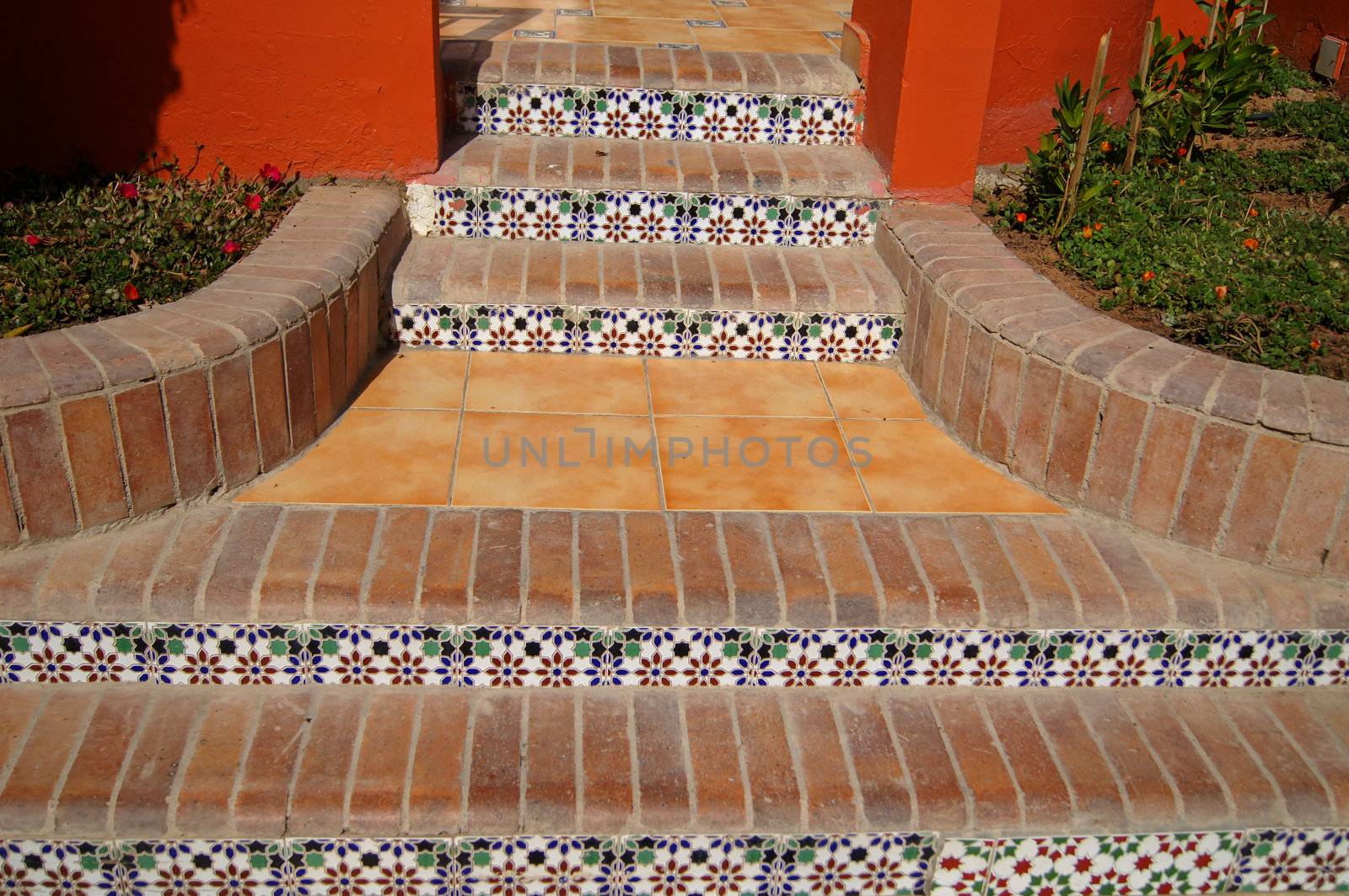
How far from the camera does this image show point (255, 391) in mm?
3428

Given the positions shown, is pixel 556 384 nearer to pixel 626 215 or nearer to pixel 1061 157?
pixel 626 215

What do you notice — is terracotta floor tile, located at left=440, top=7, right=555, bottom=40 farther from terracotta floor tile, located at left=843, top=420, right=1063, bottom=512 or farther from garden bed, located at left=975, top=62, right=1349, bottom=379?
terracotta floor tile, located at left=843, top=420, right=1063, bottom=512

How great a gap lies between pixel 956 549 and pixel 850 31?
292 centimetres

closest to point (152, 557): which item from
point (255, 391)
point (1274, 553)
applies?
point (255, 391)

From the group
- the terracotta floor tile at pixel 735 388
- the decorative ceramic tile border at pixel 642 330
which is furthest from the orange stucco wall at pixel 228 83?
the terracotta floor tile at pixel 735 388

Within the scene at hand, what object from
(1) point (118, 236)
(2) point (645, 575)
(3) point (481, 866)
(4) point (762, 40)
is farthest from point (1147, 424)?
(1) point (118, 236)

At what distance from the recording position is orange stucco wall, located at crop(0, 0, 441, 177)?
439cm

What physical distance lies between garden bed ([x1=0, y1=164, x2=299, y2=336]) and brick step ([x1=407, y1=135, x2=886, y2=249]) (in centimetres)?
66

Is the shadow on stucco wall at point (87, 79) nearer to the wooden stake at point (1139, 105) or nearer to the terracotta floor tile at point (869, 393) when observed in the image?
the terracotta floor tile at point (869, 393)

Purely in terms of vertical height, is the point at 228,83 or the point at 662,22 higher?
the point at 662,22

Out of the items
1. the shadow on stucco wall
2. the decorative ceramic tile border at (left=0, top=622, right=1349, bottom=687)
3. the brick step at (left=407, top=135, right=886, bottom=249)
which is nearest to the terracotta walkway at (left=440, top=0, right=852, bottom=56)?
the brick step at (left=407, top=135, right=886, bottom=249)

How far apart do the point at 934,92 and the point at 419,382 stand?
2341 millimetres

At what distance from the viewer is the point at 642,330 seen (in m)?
4.40

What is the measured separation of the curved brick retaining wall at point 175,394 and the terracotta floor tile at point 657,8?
3.02m
